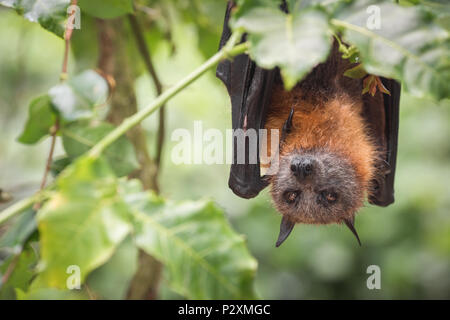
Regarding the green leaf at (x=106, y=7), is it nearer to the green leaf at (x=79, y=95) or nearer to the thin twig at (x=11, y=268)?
the green leaf at (x=79, y=95)

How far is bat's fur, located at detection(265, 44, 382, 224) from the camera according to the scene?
9.25ft

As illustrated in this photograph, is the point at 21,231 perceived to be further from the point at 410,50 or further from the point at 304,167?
the point at 304,167

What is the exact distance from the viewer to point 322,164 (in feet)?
9.16

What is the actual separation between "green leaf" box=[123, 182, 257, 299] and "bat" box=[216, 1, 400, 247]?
1.29 meters

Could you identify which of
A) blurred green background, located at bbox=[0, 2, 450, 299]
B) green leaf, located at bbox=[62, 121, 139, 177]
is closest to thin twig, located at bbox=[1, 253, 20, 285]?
green leaf, located at bbox=[62, 121, 139, 177]

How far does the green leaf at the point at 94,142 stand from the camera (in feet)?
5.14

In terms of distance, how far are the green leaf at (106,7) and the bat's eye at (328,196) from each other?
1536 millimetres

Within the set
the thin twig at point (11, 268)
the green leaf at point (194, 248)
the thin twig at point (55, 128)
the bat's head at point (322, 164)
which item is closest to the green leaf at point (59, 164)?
the thin twig at point (55, 128)

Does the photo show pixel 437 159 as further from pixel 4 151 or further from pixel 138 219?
pixel 138 219

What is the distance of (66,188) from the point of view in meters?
1.19

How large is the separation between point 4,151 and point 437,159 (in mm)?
5347

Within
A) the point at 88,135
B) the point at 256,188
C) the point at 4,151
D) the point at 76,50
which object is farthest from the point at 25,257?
the point at 4,151

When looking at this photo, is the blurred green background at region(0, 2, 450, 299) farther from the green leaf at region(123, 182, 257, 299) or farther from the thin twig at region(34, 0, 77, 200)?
the green leaf at region(123, 182, 257, 299)

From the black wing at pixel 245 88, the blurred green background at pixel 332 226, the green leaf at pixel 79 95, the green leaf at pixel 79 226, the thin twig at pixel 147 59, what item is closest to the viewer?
the green leaf at pixel 79 226
